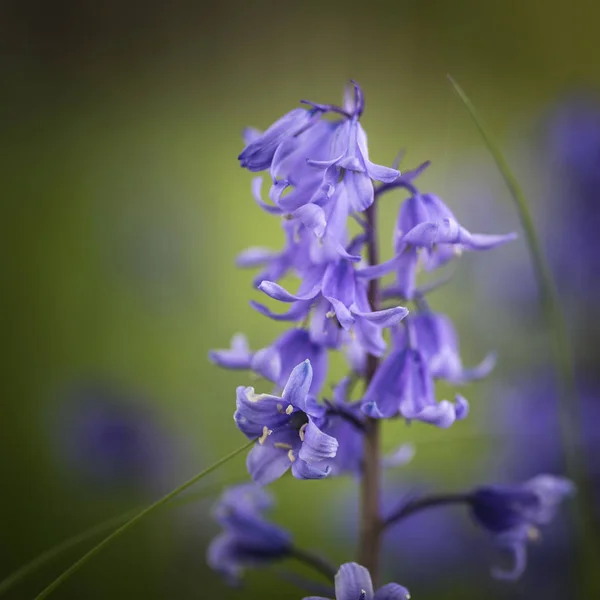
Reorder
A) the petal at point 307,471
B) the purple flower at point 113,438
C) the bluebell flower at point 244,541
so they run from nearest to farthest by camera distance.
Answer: the petal at point 307,471 → the bluebell flower at point 244,541 → the purple flower at point 113,438

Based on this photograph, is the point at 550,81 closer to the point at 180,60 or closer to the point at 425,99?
the point at 425,99

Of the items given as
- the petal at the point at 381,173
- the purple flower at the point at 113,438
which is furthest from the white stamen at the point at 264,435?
the purple flower at the point at 113,438

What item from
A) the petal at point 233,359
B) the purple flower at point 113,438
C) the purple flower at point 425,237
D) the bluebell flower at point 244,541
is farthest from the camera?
the purple flower at point 113,438

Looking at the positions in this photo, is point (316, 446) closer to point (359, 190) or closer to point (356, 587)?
point (356, 587)

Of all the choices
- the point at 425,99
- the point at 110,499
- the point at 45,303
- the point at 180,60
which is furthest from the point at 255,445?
the point at 180,60

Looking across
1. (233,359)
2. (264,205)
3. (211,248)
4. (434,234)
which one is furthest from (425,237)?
(211,248)

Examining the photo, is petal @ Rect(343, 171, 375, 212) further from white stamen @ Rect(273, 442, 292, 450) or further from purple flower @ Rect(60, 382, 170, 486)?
purple flower @ Rect(60, 382, 170, 486)

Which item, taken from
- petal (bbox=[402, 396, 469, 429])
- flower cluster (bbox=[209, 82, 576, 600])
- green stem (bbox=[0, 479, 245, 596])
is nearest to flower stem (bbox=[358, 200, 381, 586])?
flower cluster (bbox=[209, 82, 576, 600])

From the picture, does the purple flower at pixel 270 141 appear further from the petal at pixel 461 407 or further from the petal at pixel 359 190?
the petal at pixel 461 407
